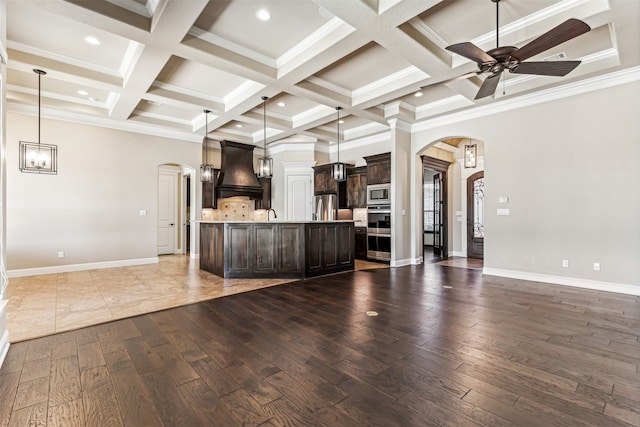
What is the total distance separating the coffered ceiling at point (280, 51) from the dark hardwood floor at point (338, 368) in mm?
3271

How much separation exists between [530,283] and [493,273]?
2.42ft

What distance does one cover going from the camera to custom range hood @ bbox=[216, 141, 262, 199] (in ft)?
26.3

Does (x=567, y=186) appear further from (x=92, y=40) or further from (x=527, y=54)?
(x=92, y=40)

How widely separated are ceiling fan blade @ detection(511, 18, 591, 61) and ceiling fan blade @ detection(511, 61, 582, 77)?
0.20 meters

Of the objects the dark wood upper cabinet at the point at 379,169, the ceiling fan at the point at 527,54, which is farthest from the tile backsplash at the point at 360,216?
the ceiling fan at the point at 527,54

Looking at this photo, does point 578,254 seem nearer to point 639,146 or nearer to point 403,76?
point 639,146

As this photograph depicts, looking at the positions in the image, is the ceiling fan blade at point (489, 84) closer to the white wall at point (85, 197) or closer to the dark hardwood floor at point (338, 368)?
the dark hardwood floor at point (338, 368)

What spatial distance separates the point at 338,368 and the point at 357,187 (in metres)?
6.18

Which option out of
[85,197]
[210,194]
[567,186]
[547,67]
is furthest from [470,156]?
[85,197]

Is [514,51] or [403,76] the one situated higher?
[403,76]

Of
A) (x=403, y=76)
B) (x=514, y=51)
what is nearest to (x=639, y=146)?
(x=514, y=51)

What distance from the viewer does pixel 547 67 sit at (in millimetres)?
3150

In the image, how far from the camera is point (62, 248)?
19.9ft

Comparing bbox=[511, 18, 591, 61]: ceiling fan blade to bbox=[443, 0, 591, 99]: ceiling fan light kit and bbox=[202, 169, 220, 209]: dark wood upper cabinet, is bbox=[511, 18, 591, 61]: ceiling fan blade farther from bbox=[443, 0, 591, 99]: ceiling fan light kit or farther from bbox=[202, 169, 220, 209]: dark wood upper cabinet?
bbox=[202, 169, 220, 209]: dark wood upper cabinet
